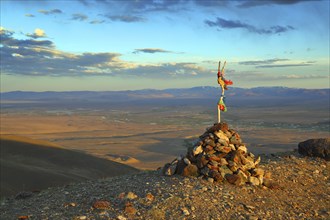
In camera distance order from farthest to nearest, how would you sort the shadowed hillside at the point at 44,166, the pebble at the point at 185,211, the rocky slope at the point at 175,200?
the shadowed hillside at the point at 44,166 → the rocky slope at the point at 175,200 → the pebble at the point at 185,211

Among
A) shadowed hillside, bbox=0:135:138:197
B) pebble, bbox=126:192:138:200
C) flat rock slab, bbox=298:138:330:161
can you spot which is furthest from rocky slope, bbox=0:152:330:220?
shadowed hillside, bbox=0:135:138:197

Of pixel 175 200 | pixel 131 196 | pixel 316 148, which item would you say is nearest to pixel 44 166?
pixel 316 148

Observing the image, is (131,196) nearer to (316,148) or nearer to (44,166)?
(316,148)

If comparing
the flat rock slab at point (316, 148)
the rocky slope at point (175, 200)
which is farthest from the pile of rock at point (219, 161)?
the flat rock slab at point (316, 148)

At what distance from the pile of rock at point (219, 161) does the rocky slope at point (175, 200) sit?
0.97 ft

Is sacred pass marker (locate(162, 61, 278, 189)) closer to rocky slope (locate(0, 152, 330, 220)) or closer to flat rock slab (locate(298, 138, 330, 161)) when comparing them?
rocky slope (locate(0, 152, 330, 220))

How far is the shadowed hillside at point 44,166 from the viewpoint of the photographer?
95.8 feet

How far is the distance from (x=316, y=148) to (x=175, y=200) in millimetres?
9836

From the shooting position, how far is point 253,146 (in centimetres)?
6950

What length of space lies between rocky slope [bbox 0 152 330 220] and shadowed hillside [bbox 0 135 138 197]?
15.4m

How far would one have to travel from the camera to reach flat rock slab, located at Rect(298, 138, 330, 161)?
1805cm

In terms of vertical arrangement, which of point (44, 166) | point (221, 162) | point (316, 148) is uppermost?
point (221, 162)

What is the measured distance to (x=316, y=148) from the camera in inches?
724

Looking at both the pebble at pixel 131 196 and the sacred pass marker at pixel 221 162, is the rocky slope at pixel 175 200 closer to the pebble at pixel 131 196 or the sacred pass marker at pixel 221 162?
the pebble at pixel 131 196
